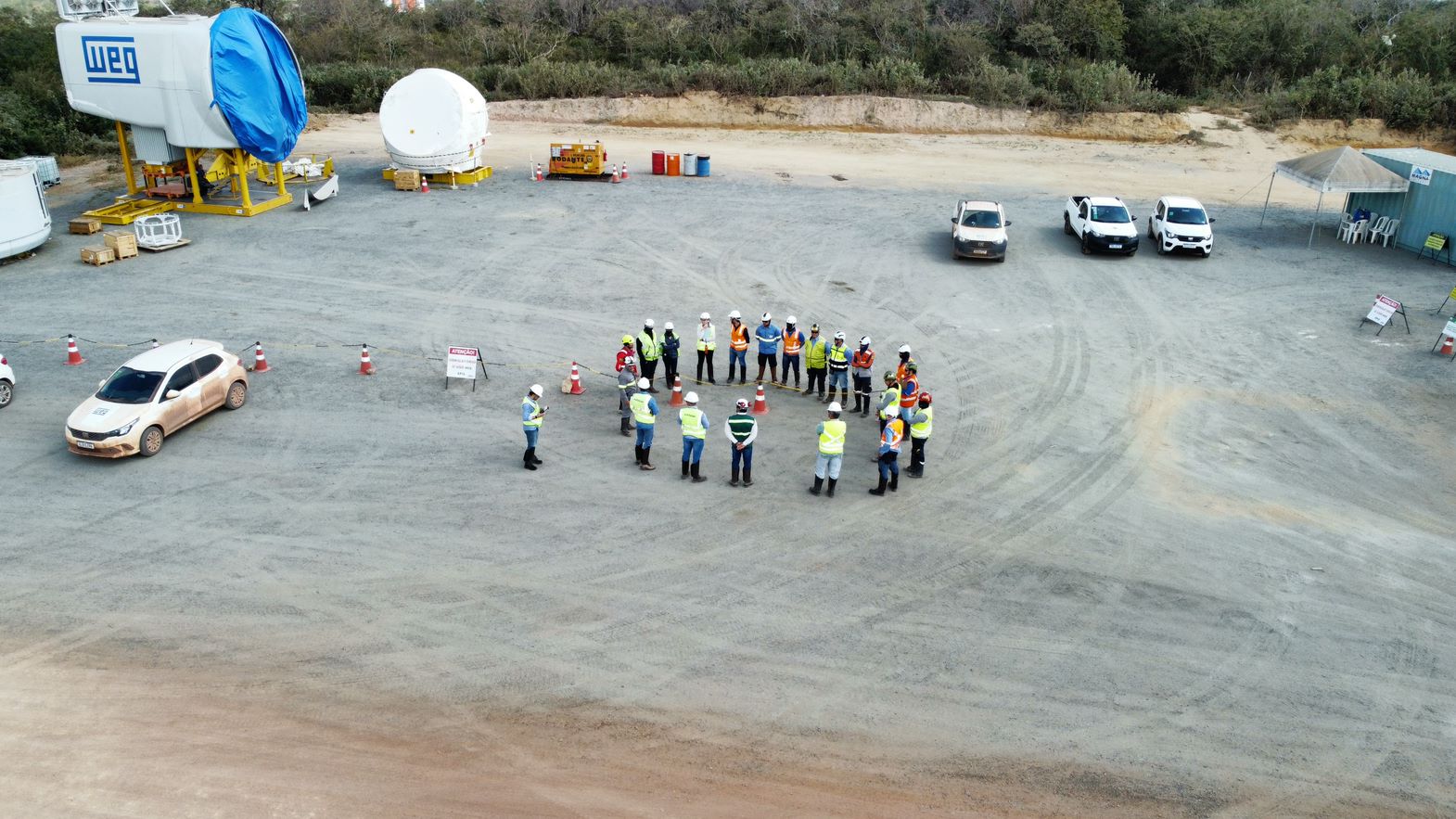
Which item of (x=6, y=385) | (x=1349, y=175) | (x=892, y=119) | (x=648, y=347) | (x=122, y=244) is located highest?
(x=1349, y=175)

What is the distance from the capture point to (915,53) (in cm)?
5128

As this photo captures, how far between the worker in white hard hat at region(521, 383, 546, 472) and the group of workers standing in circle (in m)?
0.02

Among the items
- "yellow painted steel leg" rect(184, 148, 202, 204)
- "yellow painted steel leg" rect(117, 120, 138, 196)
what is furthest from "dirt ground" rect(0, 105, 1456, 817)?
"yellow painted steel leg" rect(117, 120, 138, 196)

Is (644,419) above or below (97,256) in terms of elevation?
above

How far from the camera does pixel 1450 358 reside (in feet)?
71.2

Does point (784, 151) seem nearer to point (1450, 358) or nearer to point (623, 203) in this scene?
point (623, 203)

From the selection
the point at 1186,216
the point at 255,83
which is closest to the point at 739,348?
the point at 1186,216

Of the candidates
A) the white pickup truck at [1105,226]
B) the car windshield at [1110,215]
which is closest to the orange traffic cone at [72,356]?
the white pickup truck at [1105,226]

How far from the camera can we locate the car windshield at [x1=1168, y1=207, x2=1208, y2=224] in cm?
2827

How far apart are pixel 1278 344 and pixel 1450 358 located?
3.34 m

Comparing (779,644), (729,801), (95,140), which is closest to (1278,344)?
(779,644)

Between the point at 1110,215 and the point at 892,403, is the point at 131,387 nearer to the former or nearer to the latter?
the point at 892,403

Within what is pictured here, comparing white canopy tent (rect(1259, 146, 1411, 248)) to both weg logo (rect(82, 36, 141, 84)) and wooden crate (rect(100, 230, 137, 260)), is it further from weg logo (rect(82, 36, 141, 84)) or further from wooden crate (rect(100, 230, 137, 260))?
weg logo (rect(82, 36, 141, 84))

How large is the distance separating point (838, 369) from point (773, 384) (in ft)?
6.05
